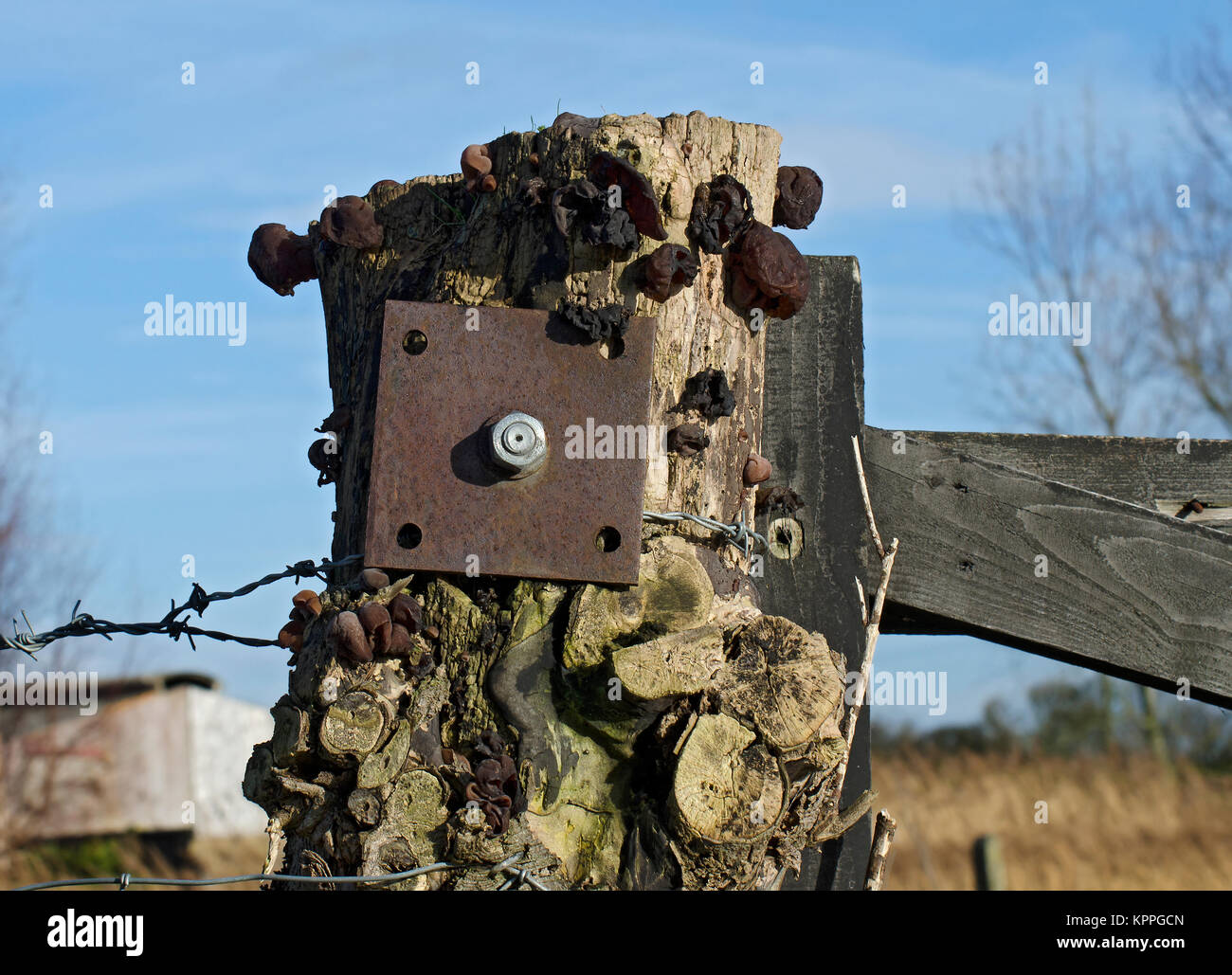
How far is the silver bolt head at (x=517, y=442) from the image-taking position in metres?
1.72

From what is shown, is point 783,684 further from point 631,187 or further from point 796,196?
point 796,196

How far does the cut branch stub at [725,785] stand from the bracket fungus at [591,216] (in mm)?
776

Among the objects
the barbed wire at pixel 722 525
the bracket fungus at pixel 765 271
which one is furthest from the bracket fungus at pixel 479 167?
the barbed wire at pixel 722 525

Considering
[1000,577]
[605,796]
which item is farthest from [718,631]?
[1000,577]

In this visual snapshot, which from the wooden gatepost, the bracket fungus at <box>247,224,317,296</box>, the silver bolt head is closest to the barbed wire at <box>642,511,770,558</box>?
the wooden gatepost

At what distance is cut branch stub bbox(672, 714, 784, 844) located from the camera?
1.58 m

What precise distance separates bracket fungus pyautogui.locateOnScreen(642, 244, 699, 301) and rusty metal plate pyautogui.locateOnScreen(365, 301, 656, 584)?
6cm

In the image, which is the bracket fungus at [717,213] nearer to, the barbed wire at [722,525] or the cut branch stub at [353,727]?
the barbed wire at [722,525]

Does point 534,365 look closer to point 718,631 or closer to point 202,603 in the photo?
point 718,631

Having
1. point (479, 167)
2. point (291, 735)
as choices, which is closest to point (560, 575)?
point (291, 735)

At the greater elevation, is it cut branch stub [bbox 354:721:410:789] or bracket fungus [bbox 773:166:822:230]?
bracket fungus [bbox 773:166:822:230]

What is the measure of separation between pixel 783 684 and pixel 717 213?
81 cm

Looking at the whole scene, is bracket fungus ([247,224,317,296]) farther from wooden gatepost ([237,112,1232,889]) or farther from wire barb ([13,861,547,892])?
wire barb ([13,861,547,892])
